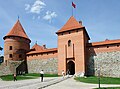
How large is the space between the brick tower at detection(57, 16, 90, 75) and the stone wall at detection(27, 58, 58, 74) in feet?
7.29

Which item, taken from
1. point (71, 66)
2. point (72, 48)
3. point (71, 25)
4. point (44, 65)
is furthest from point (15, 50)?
point (72, 48)

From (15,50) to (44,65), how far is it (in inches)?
292

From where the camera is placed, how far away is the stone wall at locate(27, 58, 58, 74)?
32094mm

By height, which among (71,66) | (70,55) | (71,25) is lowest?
(71,66)

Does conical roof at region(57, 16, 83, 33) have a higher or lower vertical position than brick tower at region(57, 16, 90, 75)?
higher

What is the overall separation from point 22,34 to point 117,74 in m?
21.5

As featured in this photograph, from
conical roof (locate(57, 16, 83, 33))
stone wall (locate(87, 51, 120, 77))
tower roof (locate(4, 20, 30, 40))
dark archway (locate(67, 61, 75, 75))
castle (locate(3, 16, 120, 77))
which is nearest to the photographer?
stone wall (locate(87, 51, 120, 77))

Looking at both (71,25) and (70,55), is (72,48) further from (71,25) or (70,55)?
(71,25)

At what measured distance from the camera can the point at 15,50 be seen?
37.0m

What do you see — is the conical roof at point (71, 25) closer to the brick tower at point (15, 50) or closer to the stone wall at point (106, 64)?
the stone wall at point (106, 64)

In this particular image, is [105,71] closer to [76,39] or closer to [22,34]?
[76,39]

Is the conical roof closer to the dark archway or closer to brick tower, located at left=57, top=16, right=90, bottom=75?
brick tower, located at left=57, top=16, right=90, bottom=75

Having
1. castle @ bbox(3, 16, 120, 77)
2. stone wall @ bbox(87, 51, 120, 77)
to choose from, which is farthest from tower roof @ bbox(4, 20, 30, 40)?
stone wall @ bbox(87, 51, 120, 77)

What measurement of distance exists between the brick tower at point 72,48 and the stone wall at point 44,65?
2222 mm
